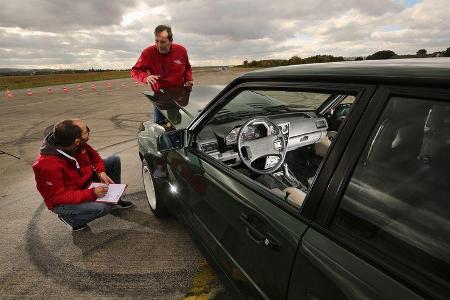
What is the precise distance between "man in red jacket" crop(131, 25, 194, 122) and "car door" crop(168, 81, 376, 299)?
2.78 meters

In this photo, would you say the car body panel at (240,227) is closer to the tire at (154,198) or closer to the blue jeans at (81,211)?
the tire at (154,198)

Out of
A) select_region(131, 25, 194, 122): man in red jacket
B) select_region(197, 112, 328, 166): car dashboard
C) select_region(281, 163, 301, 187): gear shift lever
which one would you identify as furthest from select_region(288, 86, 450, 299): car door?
select_region(131, 25, 194, 122): man in red jacket

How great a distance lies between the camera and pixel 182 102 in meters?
3.42

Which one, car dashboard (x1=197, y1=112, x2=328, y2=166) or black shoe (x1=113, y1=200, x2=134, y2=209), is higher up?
car dashboard (x1=197, y1=112, x2=328, y2=166)

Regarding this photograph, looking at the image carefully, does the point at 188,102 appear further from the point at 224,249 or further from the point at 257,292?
the point at 257,292

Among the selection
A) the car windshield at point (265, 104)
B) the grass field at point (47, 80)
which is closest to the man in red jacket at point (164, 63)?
the car windshield at point (265, 104)

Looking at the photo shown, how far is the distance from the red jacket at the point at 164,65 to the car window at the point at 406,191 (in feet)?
13.1

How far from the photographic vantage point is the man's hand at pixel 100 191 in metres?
3.04

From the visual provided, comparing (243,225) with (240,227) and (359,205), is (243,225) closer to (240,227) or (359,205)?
(240,227)

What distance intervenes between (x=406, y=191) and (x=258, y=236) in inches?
25.2

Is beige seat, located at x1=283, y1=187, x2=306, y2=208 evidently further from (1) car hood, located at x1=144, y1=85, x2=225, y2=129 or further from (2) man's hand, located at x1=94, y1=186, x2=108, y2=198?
(2) man's hand, located at x1=94, y1=186, x2=108, y2=198

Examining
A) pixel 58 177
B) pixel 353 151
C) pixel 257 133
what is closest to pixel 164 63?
pixel 58 177

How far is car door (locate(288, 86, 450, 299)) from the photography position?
→ 0.94 meters

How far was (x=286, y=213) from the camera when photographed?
4.40 feet
